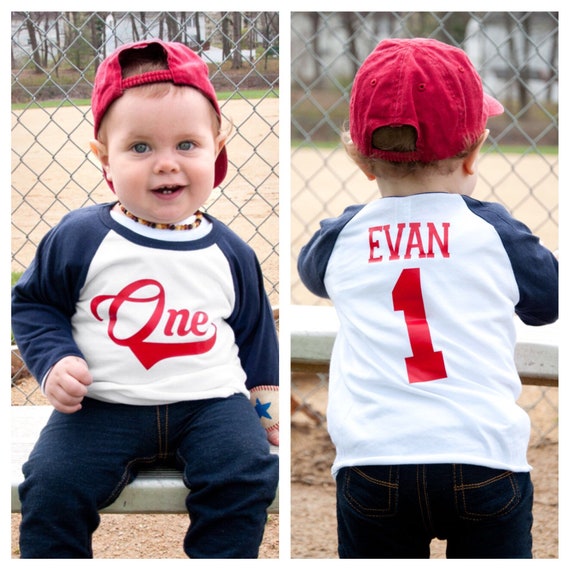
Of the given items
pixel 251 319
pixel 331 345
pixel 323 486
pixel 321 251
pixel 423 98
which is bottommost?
pixel 323 486

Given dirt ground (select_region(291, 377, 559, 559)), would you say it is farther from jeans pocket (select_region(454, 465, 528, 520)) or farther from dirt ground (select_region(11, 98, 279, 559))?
jeans pocket (select_region(454, 465, 528, 520))

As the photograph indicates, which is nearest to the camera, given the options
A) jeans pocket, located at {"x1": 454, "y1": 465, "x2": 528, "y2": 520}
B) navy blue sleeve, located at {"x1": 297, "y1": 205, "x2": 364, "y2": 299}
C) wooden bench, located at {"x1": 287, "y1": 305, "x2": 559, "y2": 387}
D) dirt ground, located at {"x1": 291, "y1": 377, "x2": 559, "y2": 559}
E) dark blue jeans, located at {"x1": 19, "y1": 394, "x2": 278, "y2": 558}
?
jeans pocket, located at {"x1": 454, "y1": 465, "x2": 528, "y2": 520}

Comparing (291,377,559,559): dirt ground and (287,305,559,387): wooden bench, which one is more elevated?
(287,305,559,387): wooden bench

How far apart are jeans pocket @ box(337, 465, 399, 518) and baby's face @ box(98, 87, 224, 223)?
580 millimetres

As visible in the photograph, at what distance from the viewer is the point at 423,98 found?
4.97ft

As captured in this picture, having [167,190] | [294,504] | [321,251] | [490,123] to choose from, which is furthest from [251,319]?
[490,123]

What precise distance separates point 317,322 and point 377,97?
0.64 metres

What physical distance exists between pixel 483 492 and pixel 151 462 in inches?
24.4

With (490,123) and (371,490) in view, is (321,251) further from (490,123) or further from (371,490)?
(490,123)

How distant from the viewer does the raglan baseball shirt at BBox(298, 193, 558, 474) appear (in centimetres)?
146

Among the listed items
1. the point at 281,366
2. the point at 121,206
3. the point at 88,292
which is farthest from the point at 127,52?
the point at 281,366

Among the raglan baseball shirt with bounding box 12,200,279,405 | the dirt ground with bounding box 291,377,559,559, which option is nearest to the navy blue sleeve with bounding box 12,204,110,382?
the raglan baseball shirt with bounding box 12,200,279,405

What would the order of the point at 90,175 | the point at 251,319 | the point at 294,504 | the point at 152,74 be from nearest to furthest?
the point at 152,74, the point at 251,319, the point at 90,175, the point at 294,504

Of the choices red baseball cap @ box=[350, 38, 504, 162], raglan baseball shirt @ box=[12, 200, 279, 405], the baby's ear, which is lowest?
raglan baseball shirt @ box=[12, 200, 279, 405]
